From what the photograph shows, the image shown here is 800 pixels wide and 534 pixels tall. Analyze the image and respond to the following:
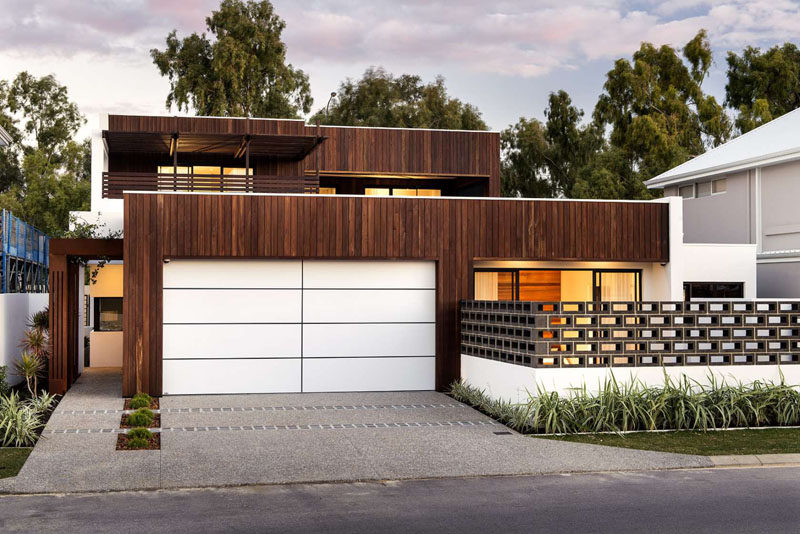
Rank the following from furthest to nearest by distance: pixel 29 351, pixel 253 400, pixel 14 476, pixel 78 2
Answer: pixel 78 2 < pixel 29 351 < pixel 253 400 < pixel 14 476

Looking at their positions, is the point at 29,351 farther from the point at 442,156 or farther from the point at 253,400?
the point at 442,156

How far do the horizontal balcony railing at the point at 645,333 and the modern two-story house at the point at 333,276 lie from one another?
176cm

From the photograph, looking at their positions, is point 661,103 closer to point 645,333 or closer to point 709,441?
point 645,333

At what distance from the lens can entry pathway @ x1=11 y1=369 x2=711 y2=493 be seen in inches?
435

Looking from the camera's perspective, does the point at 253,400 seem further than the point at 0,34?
No

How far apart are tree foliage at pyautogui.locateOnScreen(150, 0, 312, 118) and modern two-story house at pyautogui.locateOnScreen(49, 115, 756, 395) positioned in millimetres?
29347

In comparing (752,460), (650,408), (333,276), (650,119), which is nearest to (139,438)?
(333,276)

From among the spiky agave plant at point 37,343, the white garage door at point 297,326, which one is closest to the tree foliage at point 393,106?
the spiky agave plant at point 37,343

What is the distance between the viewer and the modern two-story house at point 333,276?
18.0 meters

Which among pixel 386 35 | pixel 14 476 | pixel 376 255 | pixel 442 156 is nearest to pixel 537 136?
pixel 386 35

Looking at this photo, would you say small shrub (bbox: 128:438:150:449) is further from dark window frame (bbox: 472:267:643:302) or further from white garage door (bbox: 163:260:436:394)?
dark window frame (bbox: 472:267:643:302)

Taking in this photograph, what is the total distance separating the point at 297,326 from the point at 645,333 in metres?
6.82

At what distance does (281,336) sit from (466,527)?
34.1ft

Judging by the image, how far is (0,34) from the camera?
39.6m
